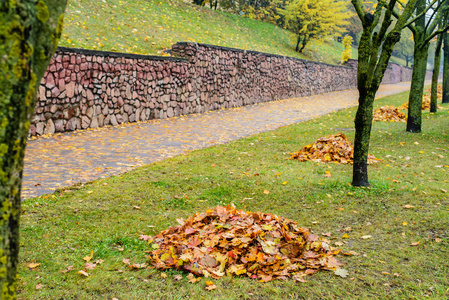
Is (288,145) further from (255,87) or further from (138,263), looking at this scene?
(255,87)

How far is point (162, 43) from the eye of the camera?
16219 millimetres

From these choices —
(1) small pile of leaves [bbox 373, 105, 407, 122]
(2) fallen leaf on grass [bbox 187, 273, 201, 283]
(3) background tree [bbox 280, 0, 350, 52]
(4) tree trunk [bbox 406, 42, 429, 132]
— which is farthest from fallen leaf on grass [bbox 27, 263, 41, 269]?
(3) background tree [bbox 280, 0, 350, 52]

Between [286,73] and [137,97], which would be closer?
[137,97]

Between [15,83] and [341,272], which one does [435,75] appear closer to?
[341,272]

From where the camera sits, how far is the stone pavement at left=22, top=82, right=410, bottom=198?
21.2ft

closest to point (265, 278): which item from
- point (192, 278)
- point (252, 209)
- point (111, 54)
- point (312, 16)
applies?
point (192, 278)

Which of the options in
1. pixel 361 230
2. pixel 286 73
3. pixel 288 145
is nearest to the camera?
pixel 361 230

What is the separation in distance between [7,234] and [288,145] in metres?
8.23

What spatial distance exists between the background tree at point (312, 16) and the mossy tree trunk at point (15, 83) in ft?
96.8

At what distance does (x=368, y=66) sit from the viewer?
5.79 meters

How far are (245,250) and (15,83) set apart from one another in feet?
8.59

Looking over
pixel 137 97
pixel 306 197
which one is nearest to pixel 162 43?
pixel 137 97

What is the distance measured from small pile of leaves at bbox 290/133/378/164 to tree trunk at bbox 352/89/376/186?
5.70 ft

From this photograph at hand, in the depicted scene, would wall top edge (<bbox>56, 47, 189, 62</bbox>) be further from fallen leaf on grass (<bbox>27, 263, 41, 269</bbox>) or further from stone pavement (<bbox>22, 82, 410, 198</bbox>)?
fallen leaf on grass (<bbox>27, 263, 41, 269</bbox>)
